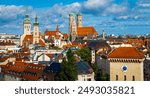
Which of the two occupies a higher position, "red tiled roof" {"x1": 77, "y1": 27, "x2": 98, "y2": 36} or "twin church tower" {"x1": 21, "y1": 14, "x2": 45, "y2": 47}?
"red tiled roof" {"x1": 77, "y1": 27, "x2": 98, "y2": 36}

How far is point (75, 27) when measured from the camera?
40.7 feet

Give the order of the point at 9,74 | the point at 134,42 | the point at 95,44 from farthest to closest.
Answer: the point at 95,44, the point at 134,42, the point at 9,74

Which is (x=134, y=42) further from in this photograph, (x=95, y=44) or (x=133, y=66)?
(x=95, y=44)

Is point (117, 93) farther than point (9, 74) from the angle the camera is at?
No

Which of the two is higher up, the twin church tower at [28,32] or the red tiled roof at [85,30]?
the red tiled roof at [85,30]

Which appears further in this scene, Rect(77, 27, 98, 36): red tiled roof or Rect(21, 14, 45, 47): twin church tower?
Rect(77, 27, 98, 36): red tiled roof

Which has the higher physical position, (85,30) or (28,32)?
(85,30)

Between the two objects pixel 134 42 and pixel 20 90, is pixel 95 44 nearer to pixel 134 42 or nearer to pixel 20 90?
pixel 134 42

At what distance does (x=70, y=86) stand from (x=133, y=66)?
1.53 meters

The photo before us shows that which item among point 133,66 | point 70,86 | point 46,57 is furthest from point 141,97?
point 46,57

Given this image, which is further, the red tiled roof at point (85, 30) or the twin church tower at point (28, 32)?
the red tiled roof at point (85, 30)

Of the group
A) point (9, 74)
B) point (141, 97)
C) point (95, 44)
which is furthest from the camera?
point (95, 44)

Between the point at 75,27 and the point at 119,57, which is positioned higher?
the point at 75,27

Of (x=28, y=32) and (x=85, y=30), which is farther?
(x=85, y=30)
